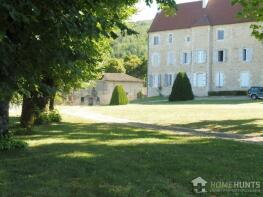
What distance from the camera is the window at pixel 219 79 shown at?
58.3m

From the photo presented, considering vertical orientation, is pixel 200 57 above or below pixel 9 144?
above

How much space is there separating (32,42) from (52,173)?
2.29 m

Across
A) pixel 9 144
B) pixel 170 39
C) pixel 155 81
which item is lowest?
pixel 9 144

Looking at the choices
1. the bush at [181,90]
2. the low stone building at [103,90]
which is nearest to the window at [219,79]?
the bush at [181,90]

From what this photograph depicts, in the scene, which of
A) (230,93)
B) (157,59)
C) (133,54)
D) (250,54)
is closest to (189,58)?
(157,59)

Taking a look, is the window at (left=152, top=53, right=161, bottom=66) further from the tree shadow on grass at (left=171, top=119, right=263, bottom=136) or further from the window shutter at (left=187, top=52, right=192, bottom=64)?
the tree shadow on grass at (left=171, top=119, right=263, bottom=136)

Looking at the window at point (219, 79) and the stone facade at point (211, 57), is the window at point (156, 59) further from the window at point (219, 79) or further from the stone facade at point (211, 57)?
the window at point (219, 79)

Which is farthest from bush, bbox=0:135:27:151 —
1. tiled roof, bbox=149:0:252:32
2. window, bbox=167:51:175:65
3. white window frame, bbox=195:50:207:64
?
window, bbox=167:51:175:65

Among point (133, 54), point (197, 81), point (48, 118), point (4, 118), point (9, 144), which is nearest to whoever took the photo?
point (9, 144)

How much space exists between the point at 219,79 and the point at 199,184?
5202cm

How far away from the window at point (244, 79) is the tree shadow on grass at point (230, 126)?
36.3 m

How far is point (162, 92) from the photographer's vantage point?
213 feet

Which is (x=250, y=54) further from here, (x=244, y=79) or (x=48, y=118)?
(x=48, y=118)

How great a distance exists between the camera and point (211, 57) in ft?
195
